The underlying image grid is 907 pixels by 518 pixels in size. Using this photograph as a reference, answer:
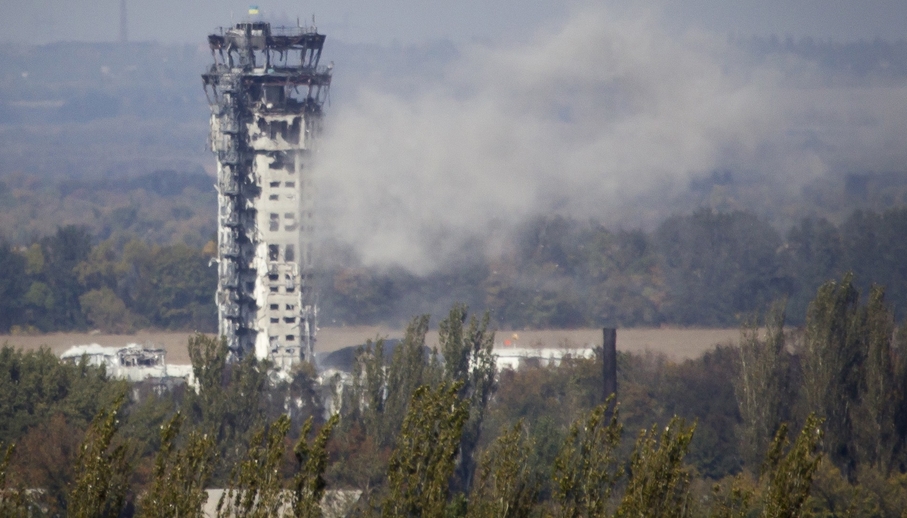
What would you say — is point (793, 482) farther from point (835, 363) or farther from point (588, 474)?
point (835, 363)

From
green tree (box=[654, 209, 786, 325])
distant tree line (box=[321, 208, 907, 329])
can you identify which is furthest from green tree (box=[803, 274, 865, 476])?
green tree (box=[654, 209, 786, 325])

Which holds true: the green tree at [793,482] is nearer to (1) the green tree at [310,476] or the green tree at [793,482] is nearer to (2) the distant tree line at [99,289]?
(1) the green tree at [310,476]

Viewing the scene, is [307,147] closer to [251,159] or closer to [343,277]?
A: [251,159]

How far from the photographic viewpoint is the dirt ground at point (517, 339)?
247 ft

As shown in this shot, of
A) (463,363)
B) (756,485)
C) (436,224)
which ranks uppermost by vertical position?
(436,224)

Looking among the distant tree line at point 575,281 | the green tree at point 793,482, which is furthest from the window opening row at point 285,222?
the green tree at point 793,482

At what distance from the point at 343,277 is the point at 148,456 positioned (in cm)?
4281

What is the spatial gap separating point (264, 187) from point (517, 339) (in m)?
26.2

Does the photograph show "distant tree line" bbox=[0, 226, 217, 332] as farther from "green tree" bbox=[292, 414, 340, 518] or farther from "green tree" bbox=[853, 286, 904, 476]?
"green tree" bbox=[292, 414, 340, 518]

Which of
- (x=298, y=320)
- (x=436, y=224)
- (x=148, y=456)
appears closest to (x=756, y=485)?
(x=148, y=456)

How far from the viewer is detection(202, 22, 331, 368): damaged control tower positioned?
194 feet

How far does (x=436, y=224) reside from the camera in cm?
7962

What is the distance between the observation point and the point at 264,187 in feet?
195

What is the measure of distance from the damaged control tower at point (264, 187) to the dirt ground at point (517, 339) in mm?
14345
